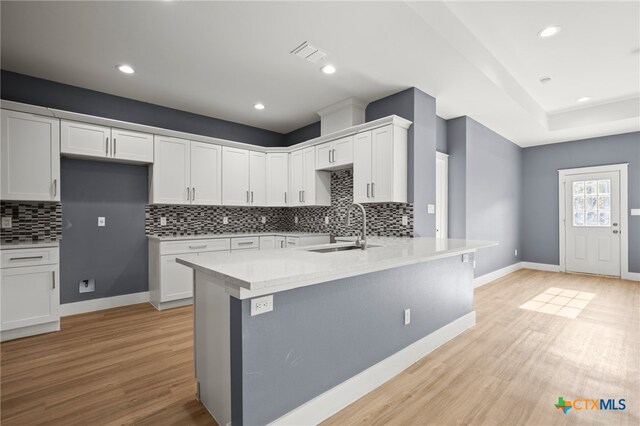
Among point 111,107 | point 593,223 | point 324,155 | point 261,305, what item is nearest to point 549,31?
point 324,155

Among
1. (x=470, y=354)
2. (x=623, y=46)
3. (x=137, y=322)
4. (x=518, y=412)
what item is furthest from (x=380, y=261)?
(x=623, y=46)

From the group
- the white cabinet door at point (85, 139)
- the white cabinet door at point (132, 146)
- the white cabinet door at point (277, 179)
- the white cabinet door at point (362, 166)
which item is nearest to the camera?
the white cabinet door at point (85, 139)

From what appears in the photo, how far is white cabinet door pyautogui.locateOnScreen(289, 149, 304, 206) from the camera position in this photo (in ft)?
15.8

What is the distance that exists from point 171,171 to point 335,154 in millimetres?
2259

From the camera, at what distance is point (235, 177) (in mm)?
4711

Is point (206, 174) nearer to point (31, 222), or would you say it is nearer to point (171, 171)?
point (171, 171)

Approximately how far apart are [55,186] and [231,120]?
2.61 meters

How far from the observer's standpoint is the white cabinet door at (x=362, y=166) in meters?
3.77

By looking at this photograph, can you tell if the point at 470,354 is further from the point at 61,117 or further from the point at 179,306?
the point at 61,117

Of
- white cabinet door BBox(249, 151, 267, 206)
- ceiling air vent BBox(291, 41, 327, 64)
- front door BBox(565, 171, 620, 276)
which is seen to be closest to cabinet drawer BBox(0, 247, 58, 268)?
white cabinet door BBox(249, 151, 267, 206)

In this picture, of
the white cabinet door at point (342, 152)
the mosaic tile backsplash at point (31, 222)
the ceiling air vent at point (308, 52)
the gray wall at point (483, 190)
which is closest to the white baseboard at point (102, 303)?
the mosaic tile backsplash at point (31, 222)

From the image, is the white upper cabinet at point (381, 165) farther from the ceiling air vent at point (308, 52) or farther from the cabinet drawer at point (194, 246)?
the cabinet drawer at point (194, 246)

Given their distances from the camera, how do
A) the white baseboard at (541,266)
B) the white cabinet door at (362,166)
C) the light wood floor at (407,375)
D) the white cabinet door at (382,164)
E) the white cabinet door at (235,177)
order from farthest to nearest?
the white baseboard at (541,266) → the white cabinet door at (235,177) → the white cabinet door at (362,166) → the white cabinet door at (382,164) → the light wood floor at (407,375)

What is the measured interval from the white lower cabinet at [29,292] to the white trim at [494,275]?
5574mm
